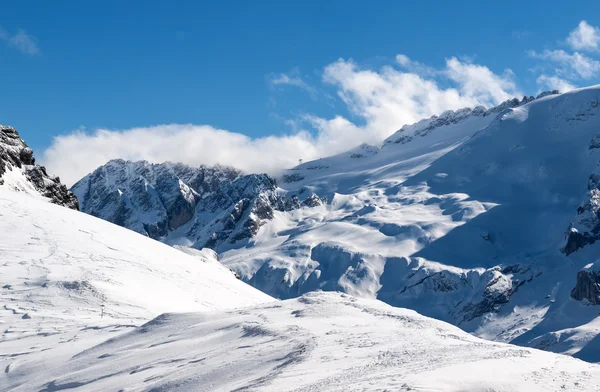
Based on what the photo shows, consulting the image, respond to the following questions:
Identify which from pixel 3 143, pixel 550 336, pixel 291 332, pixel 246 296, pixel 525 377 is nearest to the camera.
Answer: pixel 525 377

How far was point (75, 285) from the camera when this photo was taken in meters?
51.7

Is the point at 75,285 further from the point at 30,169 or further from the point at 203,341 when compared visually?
the point at 30,169

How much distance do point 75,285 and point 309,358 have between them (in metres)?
28.5

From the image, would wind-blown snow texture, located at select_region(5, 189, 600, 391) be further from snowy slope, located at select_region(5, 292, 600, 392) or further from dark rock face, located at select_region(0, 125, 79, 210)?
dark rock face, located at select_region(0, 125, 79, 210)

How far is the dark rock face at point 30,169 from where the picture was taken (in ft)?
308

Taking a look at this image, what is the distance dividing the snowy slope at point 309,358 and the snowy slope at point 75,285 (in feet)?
13.8

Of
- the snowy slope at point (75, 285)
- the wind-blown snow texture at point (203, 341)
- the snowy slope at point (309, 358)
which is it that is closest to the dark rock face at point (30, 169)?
the snowy slope at point (75, 285)

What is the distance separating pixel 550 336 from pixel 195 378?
169011 mm

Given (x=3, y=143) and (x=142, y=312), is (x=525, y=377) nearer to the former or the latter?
(x=142, y=312)

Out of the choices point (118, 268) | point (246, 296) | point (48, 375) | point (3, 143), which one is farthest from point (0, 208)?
point (48, 375)

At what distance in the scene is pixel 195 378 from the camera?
2725 centimetres

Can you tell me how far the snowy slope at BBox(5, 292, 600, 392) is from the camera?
76.1ft

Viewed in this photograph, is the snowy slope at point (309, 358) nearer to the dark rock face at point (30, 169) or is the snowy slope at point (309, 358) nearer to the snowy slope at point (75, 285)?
the snowy slope at point (75, 285)

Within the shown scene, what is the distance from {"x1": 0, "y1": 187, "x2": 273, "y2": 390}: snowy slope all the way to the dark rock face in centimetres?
1690
